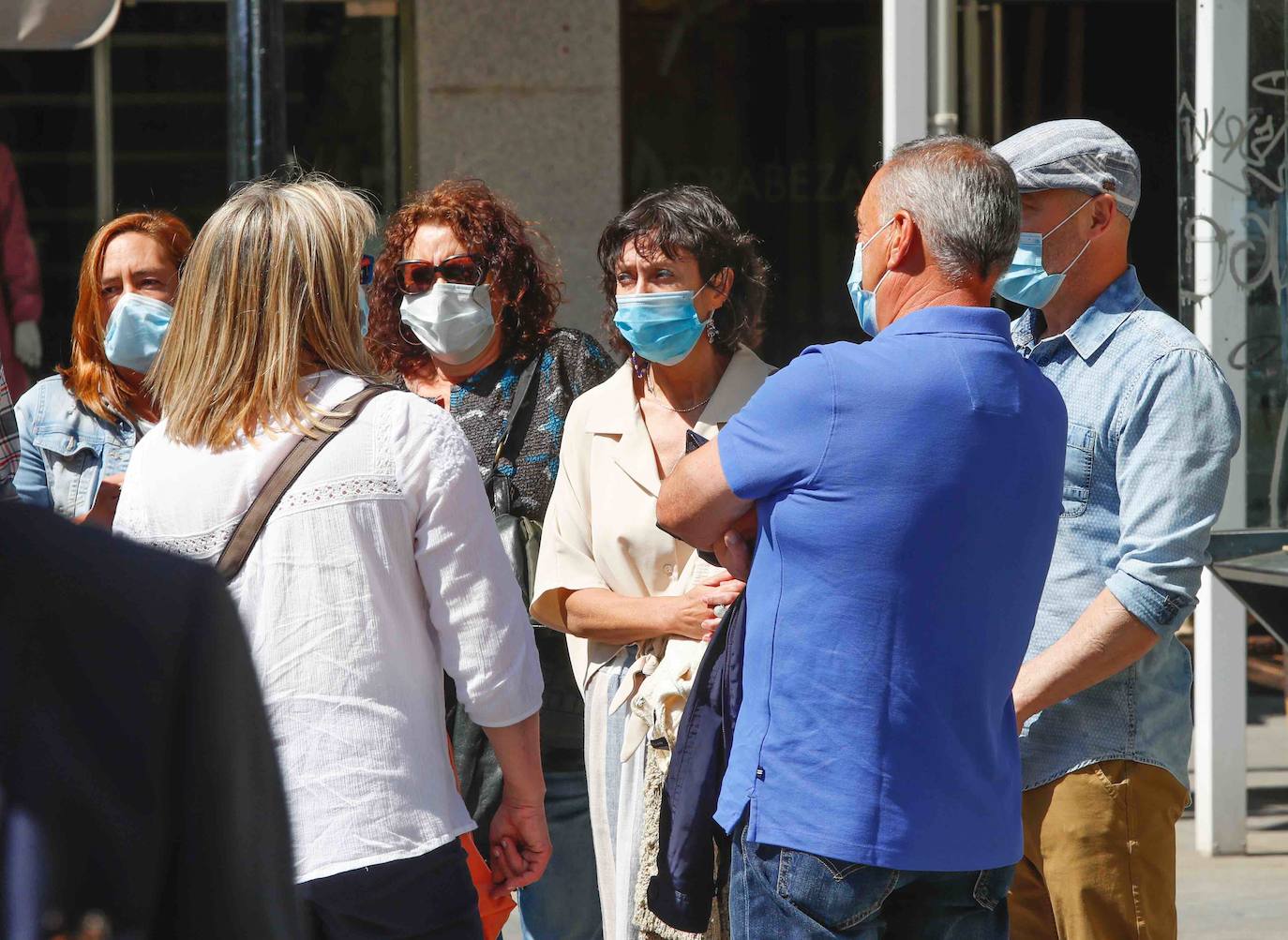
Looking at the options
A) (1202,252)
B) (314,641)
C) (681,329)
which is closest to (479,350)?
(681,329)

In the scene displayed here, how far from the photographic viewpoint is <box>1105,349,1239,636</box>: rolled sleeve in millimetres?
2512

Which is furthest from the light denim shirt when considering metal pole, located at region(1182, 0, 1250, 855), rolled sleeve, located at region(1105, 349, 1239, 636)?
metal pole, located at region(1182, 0, 1250, 855)

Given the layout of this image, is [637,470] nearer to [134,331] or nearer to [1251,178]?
[134,331]

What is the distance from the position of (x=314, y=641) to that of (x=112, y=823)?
3.82ft

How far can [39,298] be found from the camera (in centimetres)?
691

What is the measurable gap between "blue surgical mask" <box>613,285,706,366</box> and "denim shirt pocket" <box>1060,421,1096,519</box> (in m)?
0.98

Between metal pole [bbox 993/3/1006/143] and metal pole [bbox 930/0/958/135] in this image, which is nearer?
metal pole [bbox 930/0/958/135]

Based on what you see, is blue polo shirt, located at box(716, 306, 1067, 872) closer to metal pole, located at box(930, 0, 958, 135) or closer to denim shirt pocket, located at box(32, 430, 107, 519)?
denim shirt pocket, located at box(32, 430, 107, 519)

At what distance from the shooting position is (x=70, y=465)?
3668 mm

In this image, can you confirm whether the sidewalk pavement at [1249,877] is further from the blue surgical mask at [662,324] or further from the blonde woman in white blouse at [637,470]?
the blue surgical mask at [662,324]

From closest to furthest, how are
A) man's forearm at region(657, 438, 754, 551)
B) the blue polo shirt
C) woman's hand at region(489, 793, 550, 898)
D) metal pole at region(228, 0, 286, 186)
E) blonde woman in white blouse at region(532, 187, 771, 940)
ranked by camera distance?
the blue polo shirt
man's forearm at region(657, 438, 754, 551)
woman's hand at region(489, 793, 550, 898)
blonde woman in white blouse at region(532, 187, 771, 940)
metal pole at region(228, 0, 286, 186)

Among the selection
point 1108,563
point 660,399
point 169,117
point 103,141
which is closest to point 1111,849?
point 1108,563

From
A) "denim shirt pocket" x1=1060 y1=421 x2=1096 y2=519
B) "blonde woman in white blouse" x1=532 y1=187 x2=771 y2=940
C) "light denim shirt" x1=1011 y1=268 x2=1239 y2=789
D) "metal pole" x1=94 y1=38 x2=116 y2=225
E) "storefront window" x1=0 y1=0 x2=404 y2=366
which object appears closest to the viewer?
"light denim shirt" x1=1011 y1=268 x2=1239 y2=789

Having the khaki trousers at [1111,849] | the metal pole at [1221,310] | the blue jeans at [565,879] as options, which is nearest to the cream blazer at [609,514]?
the blue jeans at [565,879]
